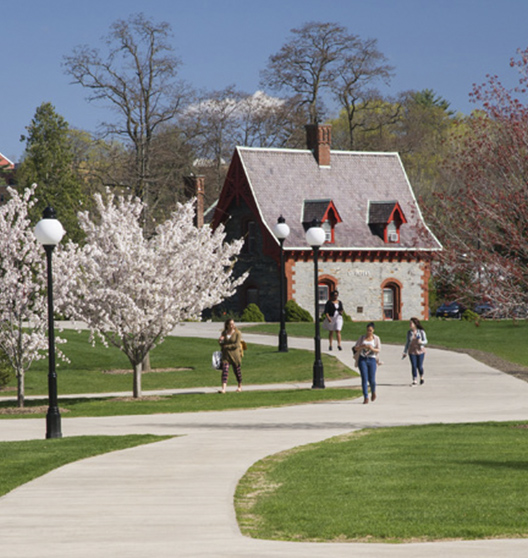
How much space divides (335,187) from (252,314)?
31.9ft

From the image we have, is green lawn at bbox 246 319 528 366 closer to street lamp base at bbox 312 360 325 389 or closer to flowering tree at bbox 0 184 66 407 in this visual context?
street lamp base at bbox 312 360 325 389

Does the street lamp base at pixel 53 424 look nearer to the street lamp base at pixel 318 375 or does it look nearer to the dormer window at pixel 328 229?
the street lamp base at pixel 318 375

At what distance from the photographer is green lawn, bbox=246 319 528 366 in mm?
39531

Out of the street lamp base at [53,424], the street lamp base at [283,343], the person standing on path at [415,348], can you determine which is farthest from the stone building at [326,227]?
the street lamp base at [53,424]

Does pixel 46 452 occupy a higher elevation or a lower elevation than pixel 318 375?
lower

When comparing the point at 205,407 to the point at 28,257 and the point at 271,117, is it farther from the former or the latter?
the point at 271,117

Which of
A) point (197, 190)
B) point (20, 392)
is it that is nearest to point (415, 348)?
point (20, 392)

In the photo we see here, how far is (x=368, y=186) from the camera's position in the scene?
57.8m

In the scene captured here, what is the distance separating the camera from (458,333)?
45.0 meters

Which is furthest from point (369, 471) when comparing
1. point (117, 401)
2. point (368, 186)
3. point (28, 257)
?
point (368, 186)

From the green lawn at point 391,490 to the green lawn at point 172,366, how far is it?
14685 mm

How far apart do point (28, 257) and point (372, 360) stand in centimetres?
929

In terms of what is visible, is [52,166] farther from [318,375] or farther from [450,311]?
[318,375]

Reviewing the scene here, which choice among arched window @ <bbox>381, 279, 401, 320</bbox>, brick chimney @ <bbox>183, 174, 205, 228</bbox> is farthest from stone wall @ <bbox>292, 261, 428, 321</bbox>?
brick chimney @ <bbox>183, 174, 205, 228</bbox>
